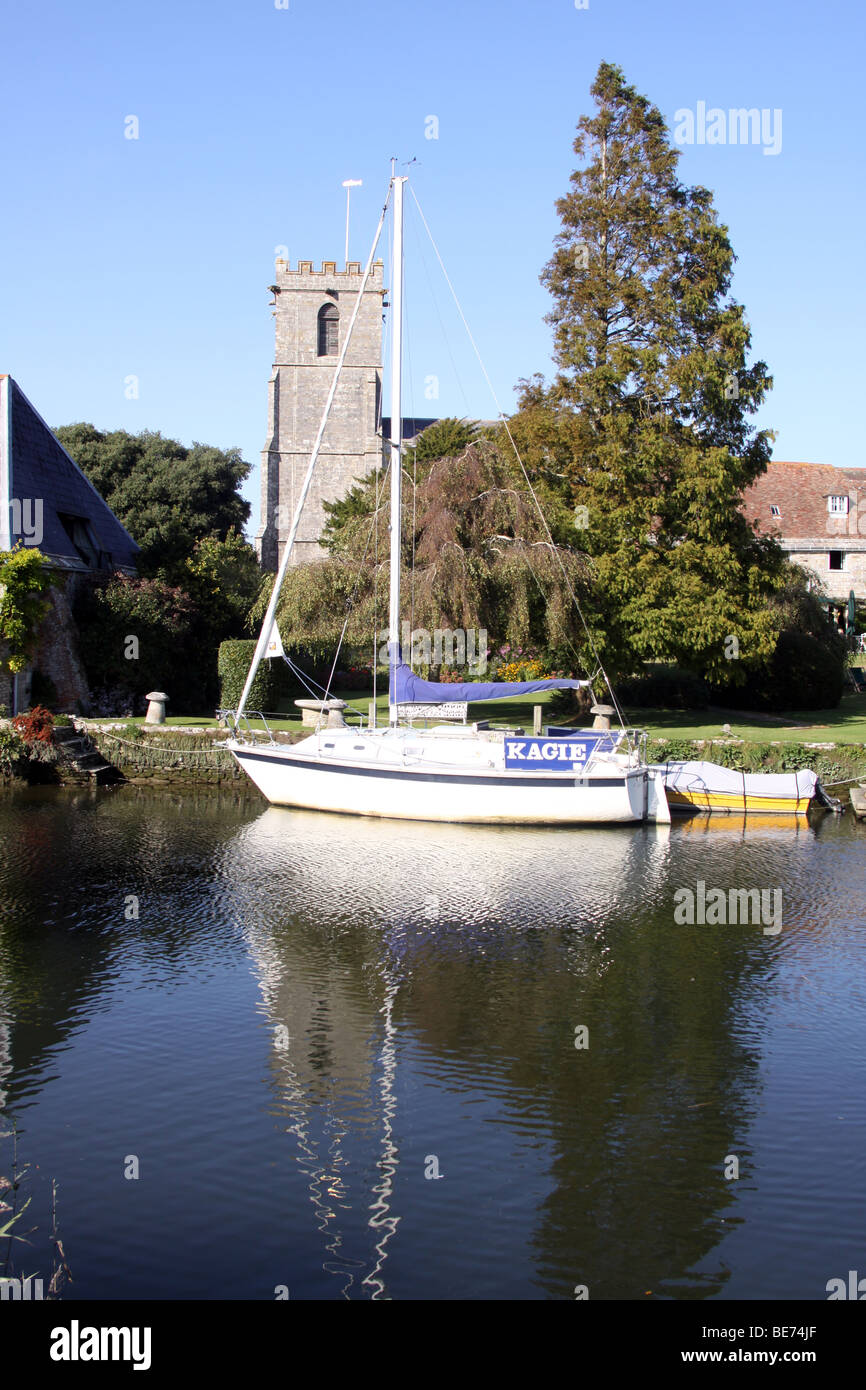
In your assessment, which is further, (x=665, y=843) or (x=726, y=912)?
(x=665, y=843)

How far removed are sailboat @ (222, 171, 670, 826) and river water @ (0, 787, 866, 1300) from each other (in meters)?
3.81

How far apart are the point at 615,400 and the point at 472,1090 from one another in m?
27.3

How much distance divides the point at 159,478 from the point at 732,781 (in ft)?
122

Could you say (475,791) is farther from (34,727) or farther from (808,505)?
(808,505)

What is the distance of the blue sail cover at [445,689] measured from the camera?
24913 millimetres

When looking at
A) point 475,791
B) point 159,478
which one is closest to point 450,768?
point 475,791

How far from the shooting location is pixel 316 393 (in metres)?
67.1

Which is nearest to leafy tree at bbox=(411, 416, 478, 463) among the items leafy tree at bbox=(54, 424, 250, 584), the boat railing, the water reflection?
leafy tree at bbox=(54, 424, 250, 584)

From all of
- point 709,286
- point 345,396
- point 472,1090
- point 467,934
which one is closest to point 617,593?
point 709,286

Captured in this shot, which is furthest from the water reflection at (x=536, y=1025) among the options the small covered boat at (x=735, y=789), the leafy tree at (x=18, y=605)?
the leafy tree at (x=18, y=605)

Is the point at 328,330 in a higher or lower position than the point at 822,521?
higher

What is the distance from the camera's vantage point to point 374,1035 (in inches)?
492

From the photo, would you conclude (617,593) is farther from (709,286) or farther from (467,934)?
(467,934)
